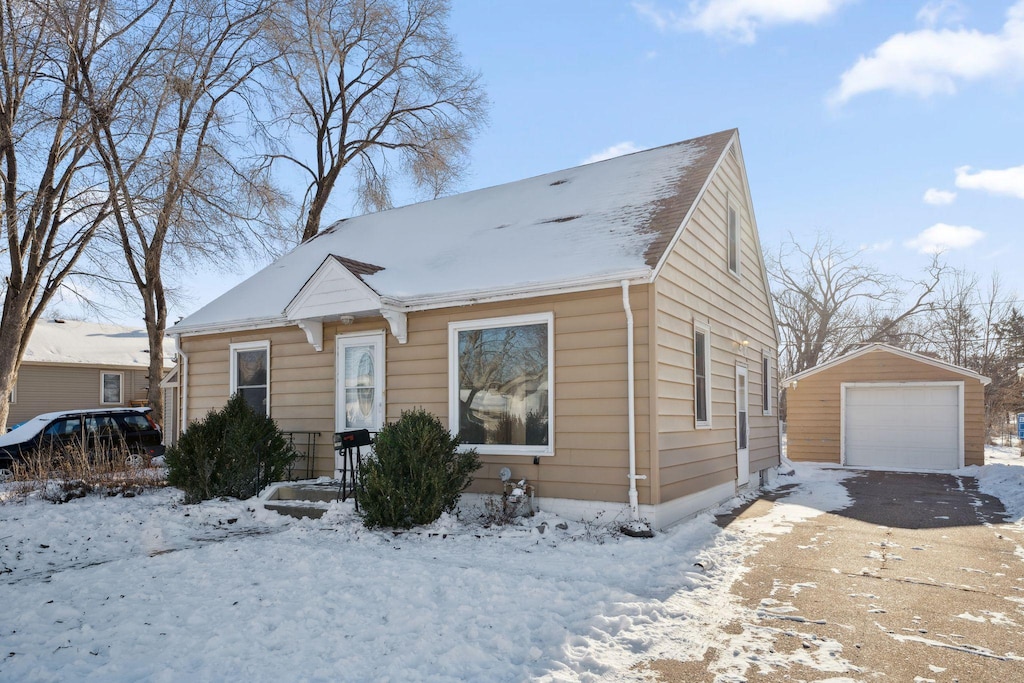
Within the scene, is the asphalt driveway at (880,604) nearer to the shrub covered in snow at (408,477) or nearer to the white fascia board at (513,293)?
the white fascia board at (513,293)

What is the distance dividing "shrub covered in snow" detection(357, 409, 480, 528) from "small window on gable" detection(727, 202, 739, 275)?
649 centimetres

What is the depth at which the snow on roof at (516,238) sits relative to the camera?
8.53 metres

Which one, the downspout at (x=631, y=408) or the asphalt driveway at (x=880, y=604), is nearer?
the asphalt driveway at (x=880, y=604)

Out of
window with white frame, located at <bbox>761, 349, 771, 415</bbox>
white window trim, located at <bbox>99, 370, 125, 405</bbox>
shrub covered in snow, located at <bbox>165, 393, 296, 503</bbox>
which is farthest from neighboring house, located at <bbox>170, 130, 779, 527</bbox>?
white window trim, located at <bbox>99, 370, 125, 405</bbox>

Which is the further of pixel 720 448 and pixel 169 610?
→ pixel 720 448

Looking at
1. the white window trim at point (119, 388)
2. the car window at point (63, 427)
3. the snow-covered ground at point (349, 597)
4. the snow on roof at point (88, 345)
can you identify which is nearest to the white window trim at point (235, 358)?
the snow-covered ground at point (349, 597)

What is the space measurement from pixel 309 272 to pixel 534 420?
6.03 meters

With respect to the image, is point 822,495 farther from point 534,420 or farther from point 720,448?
point 534,420

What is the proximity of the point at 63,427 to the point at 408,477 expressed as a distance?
10.6 m

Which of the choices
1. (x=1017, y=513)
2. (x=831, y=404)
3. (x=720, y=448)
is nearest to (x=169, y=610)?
(x=720, y=448)

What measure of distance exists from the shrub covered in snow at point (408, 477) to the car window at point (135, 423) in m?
9.97

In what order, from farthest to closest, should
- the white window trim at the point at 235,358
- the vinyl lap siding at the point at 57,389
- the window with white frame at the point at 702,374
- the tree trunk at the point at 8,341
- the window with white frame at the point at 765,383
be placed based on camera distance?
the vinyl lap siding at the point at 57,389 → the tree trunk at the point at 8,341 → the window with white frame at the point at 765,383 → the white window trim at the point at 235,358 → the window with white frame at the point at 702,374

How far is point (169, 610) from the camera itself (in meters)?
5.06

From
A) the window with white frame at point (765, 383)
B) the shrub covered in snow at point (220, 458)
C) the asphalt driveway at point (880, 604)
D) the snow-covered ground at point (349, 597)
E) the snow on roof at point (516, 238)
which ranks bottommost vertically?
the asphalt driveway at point (880, 604)
